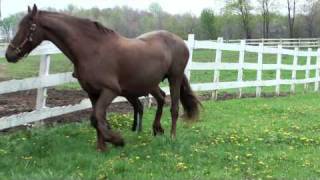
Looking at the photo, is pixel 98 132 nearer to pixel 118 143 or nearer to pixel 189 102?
pixel 118 143

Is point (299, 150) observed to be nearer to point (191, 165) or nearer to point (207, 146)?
point (207, 146)

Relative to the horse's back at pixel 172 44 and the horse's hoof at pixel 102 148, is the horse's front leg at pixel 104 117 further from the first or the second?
the horse's back at pixel 172 44

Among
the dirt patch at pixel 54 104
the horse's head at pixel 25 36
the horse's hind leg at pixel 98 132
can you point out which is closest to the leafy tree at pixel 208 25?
the dirt patch at pixel 54 104

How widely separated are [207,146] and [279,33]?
2940 inches

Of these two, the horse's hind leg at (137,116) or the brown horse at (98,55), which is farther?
the horse's hind leg at (137,116)

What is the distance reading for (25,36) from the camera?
20.4 feet

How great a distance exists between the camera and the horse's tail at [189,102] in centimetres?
815

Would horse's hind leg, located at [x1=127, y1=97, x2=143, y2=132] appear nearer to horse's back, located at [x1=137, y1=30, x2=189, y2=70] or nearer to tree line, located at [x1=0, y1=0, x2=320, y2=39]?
horse's back, located at [x1=137, y1=30, x2=189, y2=70]

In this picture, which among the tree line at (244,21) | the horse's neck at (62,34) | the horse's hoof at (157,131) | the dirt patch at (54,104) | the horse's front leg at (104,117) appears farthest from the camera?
the tree line at (244,21)

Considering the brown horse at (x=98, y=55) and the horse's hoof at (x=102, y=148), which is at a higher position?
the brown horse at (x=98, y=55)

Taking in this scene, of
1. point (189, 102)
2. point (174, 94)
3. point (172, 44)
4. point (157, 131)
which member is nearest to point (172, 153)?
point (157, 131)

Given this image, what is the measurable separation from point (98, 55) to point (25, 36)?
2.95 feet

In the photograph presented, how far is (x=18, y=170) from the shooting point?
17.9 feet

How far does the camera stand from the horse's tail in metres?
8.15
